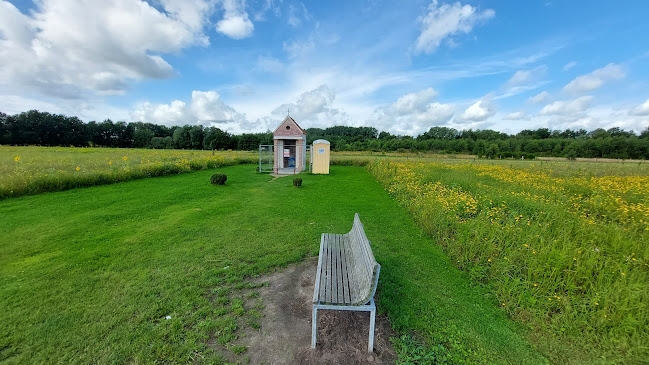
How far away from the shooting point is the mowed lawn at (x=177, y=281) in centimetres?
262

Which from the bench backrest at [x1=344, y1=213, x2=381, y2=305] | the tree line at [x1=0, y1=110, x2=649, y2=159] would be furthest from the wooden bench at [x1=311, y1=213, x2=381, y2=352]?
the tree line at [x1=0, y1=110, x2=649, y2=159]

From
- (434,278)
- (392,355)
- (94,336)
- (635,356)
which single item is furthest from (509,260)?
(94,336)

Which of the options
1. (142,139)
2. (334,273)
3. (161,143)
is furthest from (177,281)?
(142,139)

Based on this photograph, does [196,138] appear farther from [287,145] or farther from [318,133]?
[287,145]

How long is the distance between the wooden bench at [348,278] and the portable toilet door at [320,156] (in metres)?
13.9

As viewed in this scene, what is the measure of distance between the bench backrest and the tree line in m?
53.9

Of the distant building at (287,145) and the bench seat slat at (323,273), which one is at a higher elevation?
the distant building at (287,145)

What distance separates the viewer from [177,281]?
12.4 feet

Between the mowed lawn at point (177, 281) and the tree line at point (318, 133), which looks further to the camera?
the tree line at point (318, 133)

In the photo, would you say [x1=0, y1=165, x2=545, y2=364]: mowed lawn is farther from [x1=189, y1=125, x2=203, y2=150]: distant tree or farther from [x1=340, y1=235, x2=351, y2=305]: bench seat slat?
[x1=189, y1=125, x2=203, y2=150]: distant tree

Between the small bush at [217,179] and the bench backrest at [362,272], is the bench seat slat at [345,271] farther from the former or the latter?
the small bush at [217,179]

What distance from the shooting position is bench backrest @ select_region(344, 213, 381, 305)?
101 inches

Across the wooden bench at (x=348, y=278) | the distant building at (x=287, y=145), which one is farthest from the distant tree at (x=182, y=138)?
the wooden bench at (x=348, y=278)

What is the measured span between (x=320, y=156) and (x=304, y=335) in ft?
50.8
